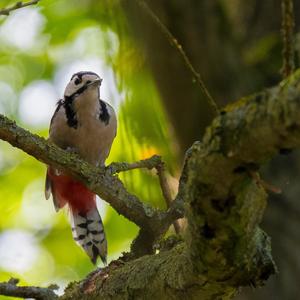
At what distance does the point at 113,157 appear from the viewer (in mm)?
6590

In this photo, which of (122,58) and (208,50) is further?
(208,50)

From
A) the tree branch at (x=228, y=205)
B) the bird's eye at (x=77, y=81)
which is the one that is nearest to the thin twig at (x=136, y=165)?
the tree branch at (x=228, y=205)

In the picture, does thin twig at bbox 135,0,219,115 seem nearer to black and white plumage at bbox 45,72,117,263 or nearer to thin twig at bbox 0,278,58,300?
thin twig at bbox 0,278,58,300

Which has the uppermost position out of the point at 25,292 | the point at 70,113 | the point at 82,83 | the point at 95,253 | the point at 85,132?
the point at 82,83

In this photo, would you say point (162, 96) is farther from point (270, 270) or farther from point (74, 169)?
point (270, 270)

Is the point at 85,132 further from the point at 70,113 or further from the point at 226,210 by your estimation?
the point at 226,210

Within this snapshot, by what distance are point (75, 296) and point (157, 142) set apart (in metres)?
1.26

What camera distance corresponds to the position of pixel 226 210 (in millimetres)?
2025

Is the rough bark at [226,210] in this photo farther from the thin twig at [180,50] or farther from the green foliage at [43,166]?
the green foliage at [43,166]

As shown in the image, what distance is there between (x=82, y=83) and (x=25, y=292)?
1.95 meters

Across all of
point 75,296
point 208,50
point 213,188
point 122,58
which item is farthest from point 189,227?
point 208,50

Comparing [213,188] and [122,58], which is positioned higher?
[122,58]

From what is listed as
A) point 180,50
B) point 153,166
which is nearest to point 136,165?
point 153,166

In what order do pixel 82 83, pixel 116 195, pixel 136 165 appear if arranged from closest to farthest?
pixel 116 195
pixel 136 165
pixel 82 83
